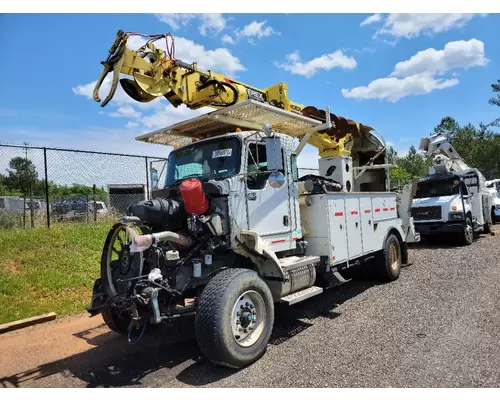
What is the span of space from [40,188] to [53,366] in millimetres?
9518

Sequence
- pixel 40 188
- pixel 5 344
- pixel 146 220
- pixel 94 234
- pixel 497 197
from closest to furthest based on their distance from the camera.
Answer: pixel 146 220, pixel 5 344, pixel 94 234, pixel 40 188, pixel 497 197

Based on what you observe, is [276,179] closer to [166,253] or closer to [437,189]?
[166,253]

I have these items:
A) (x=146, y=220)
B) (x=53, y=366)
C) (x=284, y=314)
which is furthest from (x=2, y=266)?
(x=284, y=314)

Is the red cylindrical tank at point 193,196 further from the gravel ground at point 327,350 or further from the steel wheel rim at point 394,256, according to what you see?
the steel wheel rim at point 394,256

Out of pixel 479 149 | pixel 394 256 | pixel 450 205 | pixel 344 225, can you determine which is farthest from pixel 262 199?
pixel 479 149

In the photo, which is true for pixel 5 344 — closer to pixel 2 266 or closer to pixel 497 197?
pixel 2 266

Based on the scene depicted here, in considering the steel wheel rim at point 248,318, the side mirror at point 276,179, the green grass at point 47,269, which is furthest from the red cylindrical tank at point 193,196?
the green grass at point 47,269

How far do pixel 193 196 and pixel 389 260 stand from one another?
481 centimetres

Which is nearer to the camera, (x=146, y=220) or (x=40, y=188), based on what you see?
(x=146, y=220)

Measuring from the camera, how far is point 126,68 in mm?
5297

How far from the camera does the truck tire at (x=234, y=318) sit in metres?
4.09

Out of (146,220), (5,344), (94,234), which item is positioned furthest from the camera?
(94,234)

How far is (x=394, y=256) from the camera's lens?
8320mm

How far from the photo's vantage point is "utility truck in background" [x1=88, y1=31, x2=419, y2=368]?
14.5ft
